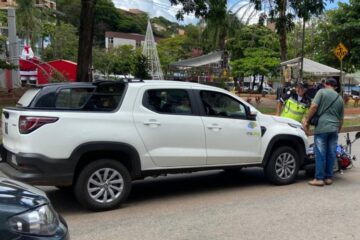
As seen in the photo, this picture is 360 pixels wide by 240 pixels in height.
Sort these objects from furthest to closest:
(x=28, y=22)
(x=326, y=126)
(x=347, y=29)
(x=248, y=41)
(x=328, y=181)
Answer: (x=28, y=22)
(x=248, y=41)
(x=347, y=29)
(x=328, y=181)
(x=326, y=126)

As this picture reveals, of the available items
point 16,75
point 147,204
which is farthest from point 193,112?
point 16,75

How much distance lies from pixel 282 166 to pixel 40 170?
3899 mm

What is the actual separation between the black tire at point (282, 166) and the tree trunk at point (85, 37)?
29.7ft

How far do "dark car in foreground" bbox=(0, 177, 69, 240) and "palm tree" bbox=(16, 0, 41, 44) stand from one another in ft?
182

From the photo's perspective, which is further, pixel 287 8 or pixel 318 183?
pixel 287 8

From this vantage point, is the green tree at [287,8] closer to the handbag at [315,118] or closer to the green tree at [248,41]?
the handbag at [315,118]

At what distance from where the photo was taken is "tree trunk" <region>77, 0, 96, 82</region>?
1502cm

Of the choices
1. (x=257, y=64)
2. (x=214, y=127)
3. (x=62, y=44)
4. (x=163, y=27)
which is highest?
(x=163, y=27)

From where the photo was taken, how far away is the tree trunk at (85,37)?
1502cm

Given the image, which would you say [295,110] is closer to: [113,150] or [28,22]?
[113,150]

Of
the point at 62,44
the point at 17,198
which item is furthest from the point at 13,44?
the point at 62,44

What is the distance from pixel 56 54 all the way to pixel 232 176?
54.2 metres

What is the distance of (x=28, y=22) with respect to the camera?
→ 5744 cm

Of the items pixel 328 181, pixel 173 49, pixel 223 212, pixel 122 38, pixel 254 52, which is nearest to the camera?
pixel 223 212
